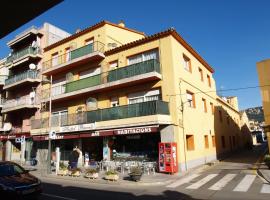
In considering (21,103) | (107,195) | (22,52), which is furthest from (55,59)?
(107,195)

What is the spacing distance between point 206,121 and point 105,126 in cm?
1003

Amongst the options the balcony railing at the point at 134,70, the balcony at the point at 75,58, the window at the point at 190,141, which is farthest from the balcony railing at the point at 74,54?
the window at the point at 190,141

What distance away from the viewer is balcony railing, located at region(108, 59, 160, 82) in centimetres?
1783

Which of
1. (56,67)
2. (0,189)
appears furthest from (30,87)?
(0,189)

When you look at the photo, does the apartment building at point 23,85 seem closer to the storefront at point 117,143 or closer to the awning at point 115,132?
the storefront at point 117,143

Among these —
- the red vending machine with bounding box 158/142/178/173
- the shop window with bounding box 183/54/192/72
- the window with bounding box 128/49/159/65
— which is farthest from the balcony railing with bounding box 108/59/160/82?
the red vending machine with bounding box 158/142/178/173

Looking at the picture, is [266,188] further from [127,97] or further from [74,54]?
[74,54]

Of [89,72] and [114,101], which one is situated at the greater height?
[89,72]

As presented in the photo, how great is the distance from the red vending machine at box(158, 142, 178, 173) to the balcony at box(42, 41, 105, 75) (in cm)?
970

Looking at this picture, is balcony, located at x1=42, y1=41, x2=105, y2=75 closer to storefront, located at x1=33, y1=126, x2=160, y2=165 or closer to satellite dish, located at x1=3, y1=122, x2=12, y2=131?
storefront, located at x1=33, y1=126, x2=160, y2=165

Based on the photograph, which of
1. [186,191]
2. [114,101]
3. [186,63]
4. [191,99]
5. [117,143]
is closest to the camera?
[186,191]

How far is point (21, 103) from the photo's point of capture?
27578 millimetres

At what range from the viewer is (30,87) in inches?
1117

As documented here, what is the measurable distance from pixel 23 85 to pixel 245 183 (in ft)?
82.5
